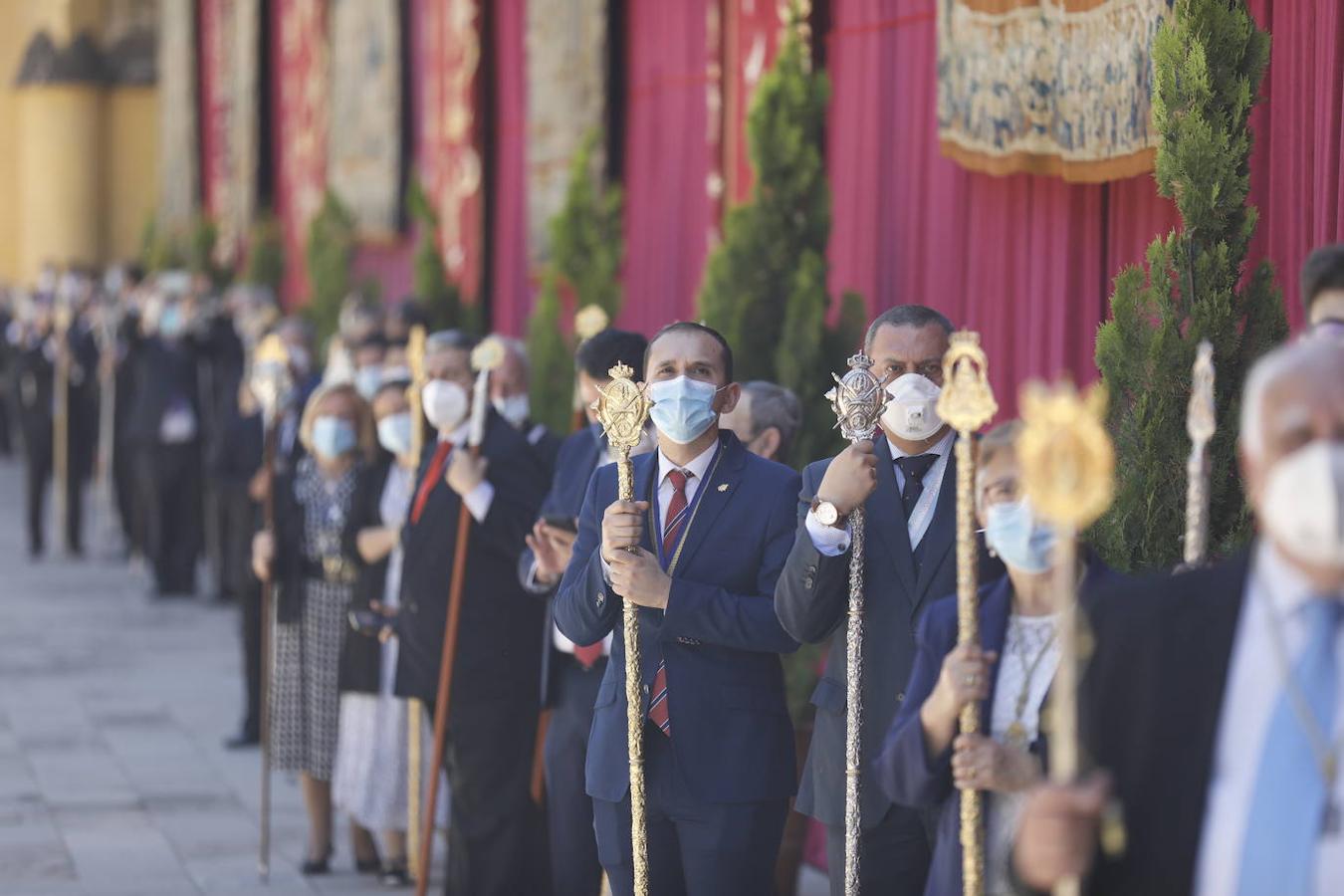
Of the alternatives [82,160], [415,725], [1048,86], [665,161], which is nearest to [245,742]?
[415,725]

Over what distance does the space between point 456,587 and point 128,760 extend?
408cm

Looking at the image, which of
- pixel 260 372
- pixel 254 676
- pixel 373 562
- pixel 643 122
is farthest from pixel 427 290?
pixel 373 562

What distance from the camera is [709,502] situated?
211 inches

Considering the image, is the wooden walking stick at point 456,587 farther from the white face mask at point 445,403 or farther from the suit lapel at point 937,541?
the suit lapel at point 937,541

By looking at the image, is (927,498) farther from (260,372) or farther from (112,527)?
(112,527)

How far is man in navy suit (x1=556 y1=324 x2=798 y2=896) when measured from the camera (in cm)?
523

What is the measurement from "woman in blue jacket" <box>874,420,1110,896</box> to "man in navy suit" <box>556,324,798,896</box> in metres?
1.05

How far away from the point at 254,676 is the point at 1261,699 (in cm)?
838

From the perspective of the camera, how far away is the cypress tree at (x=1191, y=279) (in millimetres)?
5391

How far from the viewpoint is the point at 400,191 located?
57.7 ft

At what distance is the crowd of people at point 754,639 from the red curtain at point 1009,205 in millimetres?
1031

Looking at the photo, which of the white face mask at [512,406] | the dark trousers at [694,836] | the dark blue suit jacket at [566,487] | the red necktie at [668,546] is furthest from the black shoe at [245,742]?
the red necktie at [668,546]

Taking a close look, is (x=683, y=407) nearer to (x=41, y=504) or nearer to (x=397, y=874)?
(x=397, y=874)

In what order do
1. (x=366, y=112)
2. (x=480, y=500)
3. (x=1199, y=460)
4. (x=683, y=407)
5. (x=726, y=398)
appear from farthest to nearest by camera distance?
(x=366, y=112)
(x=480, y=500)
(x=726, y=398)
(x=683, y=407)
(x=1199, y=460)
